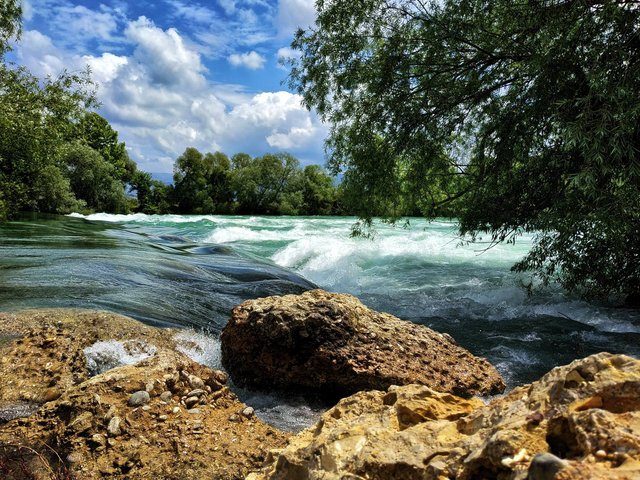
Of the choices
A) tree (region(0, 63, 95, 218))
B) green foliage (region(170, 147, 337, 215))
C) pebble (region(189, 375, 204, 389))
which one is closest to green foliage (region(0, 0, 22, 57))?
tree (region(0, 63, 95, 218))

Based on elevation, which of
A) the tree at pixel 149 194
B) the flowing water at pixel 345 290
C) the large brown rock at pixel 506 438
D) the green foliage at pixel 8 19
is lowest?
the flowing water at pixel 345 290

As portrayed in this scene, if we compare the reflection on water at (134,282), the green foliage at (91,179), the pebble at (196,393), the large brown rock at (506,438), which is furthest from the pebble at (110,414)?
the green foliage at (91,179)

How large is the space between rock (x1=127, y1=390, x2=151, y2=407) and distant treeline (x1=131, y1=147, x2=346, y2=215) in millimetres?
57189

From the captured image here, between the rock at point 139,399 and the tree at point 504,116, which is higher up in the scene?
the tree at point 504,116

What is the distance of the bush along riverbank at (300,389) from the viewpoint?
155 cm

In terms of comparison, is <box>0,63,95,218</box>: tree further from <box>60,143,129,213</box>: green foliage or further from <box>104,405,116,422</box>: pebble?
<box>60,143,129,213</box>: green foliage

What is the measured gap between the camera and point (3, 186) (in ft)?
45.1

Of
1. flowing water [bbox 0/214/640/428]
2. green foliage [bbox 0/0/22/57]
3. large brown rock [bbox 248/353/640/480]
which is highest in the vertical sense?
green foliage [bbox 0/0/22/57]

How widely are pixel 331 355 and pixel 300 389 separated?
1.59 feet

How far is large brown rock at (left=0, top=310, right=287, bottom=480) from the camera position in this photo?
302 cm

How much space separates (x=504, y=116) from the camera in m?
9.81

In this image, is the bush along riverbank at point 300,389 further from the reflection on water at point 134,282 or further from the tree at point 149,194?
the tree at point 149,194

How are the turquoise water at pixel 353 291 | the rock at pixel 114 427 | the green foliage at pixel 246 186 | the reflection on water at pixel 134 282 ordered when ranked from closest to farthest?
the rock at pixel 114 427
the reflection on water at pixel 134 282
the turquoise water at pixel 353 291
the green foliage at pixel 246 186

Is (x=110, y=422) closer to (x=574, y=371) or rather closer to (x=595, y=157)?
(x=574, y=371)
